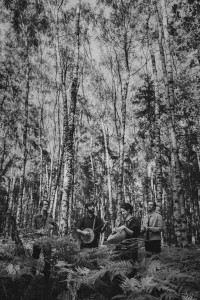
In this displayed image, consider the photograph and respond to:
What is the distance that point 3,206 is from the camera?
404cm

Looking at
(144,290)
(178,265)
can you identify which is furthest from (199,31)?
(144,290)

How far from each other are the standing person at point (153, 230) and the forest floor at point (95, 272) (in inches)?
36.0

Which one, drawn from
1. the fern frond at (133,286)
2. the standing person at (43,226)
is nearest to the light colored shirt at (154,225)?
the standing person at (43,226)

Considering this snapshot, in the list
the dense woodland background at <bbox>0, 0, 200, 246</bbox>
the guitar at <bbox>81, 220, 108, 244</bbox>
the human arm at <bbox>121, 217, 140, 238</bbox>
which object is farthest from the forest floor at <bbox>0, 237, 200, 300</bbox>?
the dense woodland background at <bbox>0, 0, 200, 246</bbox>

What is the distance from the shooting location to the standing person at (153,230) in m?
4.23

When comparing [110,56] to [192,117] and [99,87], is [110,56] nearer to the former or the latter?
[99,87]

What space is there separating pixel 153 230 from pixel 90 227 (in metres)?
1.19

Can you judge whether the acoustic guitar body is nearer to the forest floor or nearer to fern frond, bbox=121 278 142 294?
the forest floor

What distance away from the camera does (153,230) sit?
13.9ft

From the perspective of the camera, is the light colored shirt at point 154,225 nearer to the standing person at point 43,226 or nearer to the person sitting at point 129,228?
the person sitting at point 129,228

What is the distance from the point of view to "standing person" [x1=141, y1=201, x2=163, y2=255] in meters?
4.23

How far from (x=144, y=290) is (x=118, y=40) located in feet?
51.2

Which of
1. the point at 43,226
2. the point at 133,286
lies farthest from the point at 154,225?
the point at 43,226

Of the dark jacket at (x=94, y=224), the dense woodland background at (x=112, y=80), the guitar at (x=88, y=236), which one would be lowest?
the guitar at (x=88, y=236)
